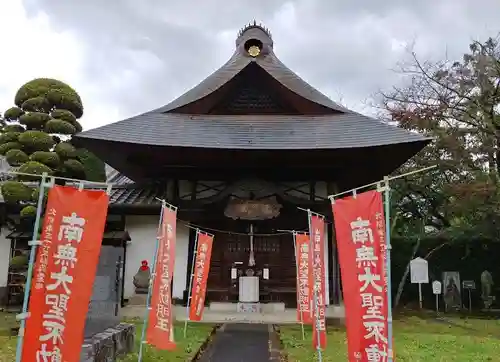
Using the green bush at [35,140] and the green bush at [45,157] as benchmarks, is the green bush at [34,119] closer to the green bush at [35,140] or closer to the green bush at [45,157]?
the green bush at [35,140]

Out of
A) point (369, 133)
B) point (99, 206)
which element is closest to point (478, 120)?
point (369, 133)

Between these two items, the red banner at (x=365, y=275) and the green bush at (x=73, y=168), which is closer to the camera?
the red banner at (x=365, y=275)

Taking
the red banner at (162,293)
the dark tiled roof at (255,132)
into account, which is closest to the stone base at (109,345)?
the red banner at (162,293)

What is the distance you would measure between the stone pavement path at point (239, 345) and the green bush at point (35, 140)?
5.56 m

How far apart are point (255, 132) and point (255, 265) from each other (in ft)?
11.2

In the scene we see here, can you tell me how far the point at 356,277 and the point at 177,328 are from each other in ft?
20.8

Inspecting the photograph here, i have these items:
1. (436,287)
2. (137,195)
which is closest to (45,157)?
(137,195)

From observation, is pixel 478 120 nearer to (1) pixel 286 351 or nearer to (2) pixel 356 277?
(1) pixel 286 351

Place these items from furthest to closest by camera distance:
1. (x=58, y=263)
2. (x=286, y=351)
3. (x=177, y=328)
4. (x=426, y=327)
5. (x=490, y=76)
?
(x=490, y=76)
(x=426, y=327)
(x=177, y=328)
(x=286, y=351)
(x=58, y=263)

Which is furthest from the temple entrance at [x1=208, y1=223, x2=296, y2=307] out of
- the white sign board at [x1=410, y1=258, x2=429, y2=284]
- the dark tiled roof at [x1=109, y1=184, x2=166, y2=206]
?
the white sign board at [x1=410, y1=258, x2=429, y2=284]

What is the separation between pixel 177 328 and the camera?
9.77m

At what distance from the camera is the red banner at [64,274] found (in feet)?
12.6

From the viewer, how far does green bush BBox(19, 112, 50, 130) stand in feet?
34.4

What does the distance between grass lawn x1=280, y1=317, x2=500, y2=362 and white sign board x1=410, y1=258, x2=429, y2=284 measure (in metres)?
3.60
